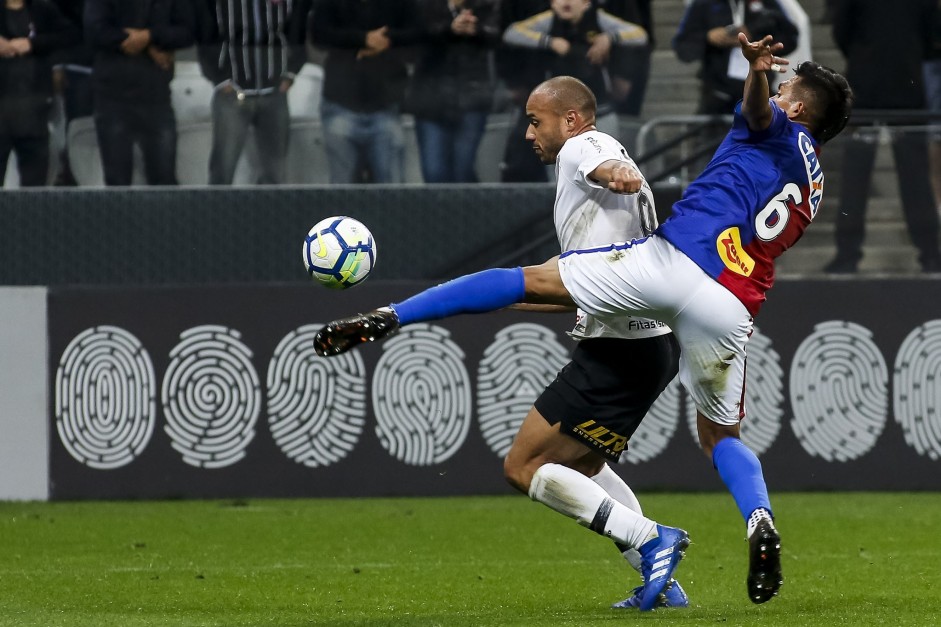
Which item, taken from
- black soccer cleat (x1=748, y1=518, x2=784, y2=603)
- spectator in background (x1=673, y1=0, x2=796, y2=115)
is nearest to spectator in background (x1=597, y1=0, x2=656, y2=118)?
spectator in background (x1=673, y1=0, x2=796, y2=115)

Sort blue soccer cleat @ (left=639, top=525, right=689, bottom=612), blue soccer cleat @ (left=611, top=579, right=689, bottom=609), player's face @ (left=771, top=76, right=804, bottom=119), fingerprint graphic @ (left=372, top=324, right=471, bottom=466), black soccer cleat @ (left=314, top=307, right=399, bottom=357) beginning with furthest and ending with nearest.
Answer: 1. fingerprint graphic @ (left=372, top=324, right=471, bottom=466)
2. blue soccer cleat @ (left=611, top=579, right=689, bottom=609)
3. blue soccer cleat @ (left=639, top=525, right=689, bottom=612)
4. player's face @ (left=771, top=76, right=804, bottom=119)
5. black soccer cleat @ (left=314, top=307, right=399, bottom=357)

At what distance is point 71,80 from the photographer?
11.7 metres

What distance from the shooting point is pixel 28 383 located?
36.1 ft

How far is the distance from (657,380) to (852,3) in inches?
263

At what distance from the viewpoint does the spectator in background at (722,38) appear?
39.3ft

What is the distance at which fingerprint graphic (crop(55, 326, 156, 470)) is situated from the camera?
10.9 m

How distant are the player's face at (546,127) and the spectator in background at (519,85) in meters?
5.23

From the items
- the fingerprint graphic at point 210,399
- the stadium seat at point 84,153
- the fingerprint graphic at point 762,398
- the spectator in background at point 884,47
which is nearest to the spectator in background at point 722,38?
the spectator in background at point 884,47

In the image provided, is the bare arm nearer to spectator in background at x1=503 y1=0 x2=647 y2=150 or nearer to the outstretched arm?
the outstretched arm

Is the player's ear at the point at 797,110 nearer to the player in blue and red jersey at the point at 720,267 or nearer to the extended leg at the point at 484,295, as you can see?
the player in blue and red jersey at the point at 720,267

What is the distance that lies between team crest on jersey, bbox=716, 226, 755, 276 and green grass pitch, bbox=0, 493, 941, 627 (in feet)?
4.11

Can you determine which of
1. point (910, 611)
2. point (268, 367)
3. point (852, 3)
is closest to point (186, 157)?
point (268, 367)

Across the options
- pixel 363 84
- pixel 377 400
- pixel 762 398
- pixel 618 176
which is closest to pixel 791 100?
pixel 618 176

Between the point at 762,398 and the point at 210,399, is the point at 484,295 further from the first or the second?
the point at 762,398
